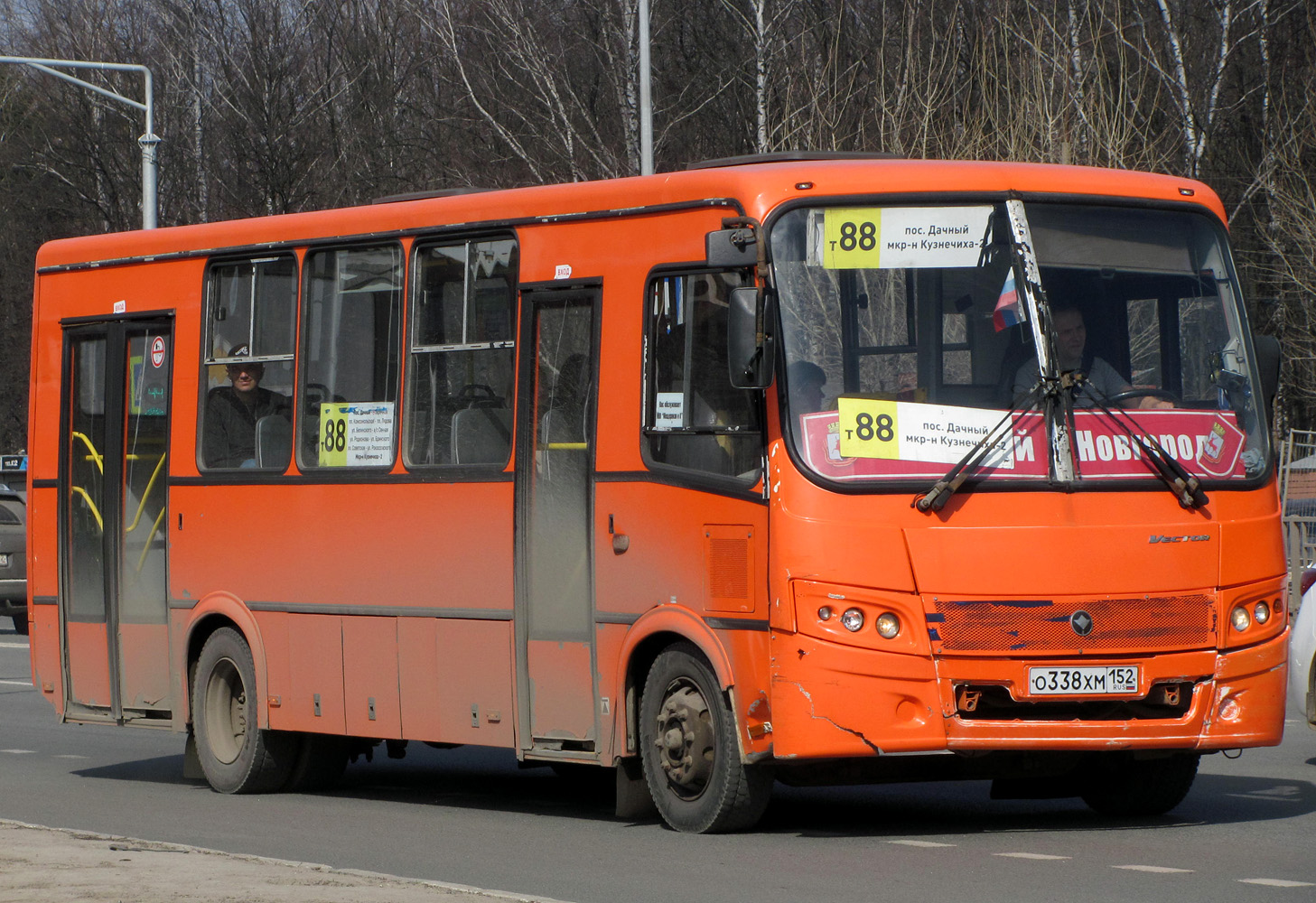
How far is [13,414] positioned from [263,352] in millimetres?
44951

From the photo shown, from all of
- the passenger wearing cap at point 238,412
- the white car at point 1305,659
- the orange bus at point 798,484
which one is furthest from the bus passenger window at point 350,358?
the white car at point 1305,659

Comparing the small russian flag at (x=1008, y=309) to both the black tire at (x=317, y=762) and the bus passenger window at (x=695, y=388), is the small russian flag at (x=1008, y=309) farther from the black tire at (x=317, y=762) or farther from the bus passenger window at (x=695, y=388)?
the black tire at (x=317, y=762)

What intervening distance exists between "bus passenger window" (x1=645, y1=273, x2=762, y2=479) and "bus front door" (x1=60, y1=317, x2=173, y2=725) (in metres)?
4.24

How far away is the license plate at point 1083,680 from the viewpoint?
364 inches

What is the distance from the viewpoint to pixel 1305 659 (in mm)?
12719

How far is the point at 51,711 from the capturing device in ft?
60.4

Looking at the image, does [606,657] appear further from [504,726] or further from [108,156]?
[108,156]

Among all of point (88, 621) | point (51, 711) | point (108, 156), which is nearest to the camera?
point (88, 621)

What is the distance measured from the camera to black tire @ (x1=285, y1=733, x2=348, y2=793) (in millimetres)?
12938

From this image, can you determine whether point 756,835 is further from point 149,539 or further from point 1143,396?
point 149,539

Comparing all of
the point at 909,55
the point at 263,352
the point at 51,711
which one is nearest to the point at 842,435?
the point at 263,352

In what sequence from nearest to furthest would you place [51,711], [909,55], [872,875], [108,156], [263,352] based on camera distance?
[872,875] → [263,352] → [51,711] → [909,55] → [108,156]

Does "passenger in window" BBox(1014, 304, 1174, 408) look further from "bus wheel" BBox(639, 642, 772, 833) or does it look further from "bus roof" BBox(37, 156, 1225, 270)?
"bus wheel" BBox(639, 642, 772, 833)

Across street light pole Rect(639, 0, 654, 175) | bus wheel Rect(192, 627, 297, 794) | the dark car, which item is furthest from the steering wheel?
the dark car
